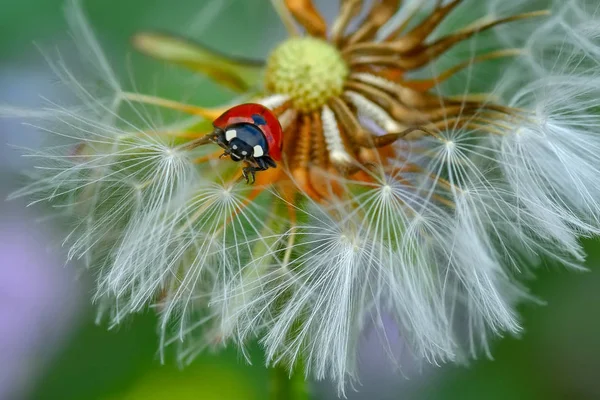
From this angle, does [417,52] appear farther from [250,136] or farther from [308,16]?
[250,136]

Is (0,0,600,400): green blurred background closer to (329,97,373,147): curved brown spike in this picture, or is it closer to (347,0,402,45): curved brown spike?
(347,0,402,45): curved brown spike

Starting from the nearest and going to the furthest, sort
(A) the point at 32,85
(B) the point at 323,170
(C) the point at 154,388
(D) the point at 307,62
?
(B) the point at 323,170
(D) the point at 307,62
(C) the point at 154,388
(A) the point at 32,85

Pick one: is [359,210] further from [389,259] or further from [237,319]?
[237,319]

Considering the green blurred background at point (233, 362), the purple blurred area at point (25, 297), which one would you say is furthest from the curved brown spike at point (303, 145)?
the purple blurred area at point (25, 297)

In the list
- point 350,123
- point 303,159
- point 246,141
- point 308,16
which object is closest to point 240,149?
point 246,141

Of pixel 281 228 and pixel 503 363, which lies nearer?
pixel 281 228

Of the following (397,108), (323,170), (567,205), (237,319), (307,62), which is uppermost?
(307,62)

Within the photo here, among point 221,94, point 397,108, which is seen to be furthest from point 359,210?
point 221,94
